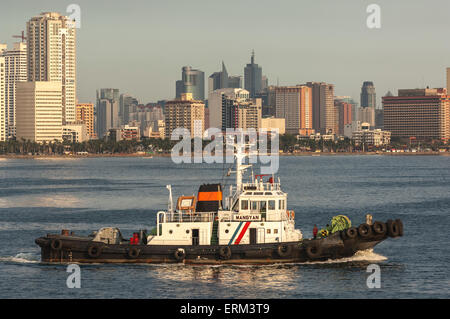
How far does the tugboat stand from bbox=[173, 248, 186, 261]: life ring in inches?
2.3

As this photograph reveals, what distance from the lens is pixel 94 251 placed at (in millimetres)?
49844

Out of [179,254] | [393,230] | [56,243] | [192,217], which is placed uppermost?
[192,217]

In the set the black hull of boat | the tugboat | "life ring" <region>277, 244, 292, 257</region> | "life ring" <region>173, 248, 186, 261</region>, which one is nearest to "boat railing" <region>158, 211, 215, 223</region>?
the tugboat

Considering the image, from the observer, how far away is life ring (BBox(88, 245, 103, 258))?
164 feet

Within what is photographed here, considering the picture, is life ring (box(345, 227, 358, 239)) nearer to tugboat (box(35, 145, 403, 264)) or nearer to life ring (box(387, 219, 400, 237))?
tugboat (box(35, 145, 403, 264))

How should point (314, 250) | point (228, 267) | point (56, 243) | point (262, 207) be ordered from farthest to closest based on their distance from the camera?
1. point (56, 243)
2. point (262, 207)
3. point (314, 250)
4. point (228, 267)

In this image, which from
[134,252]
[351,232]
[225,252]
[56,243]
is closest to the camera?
[225,252]

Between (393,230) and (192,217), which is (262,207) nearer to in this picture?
(192,217)

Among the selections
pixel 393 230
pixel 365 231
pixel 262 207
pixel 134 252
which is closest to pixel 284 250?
pixel 262 207

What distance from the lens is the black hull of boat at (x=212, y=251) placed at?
48.8 m

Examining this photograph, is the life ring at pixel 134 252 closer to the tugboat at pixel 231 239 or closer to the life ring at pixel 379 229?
the tugboat at pixel 231 239

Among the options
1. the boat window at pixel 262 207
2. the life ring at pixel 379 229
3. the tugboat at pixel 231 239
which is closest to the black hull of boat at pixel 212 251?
the tugboat at pixel 231 239

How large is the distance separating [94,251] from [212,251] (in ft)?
23.8
